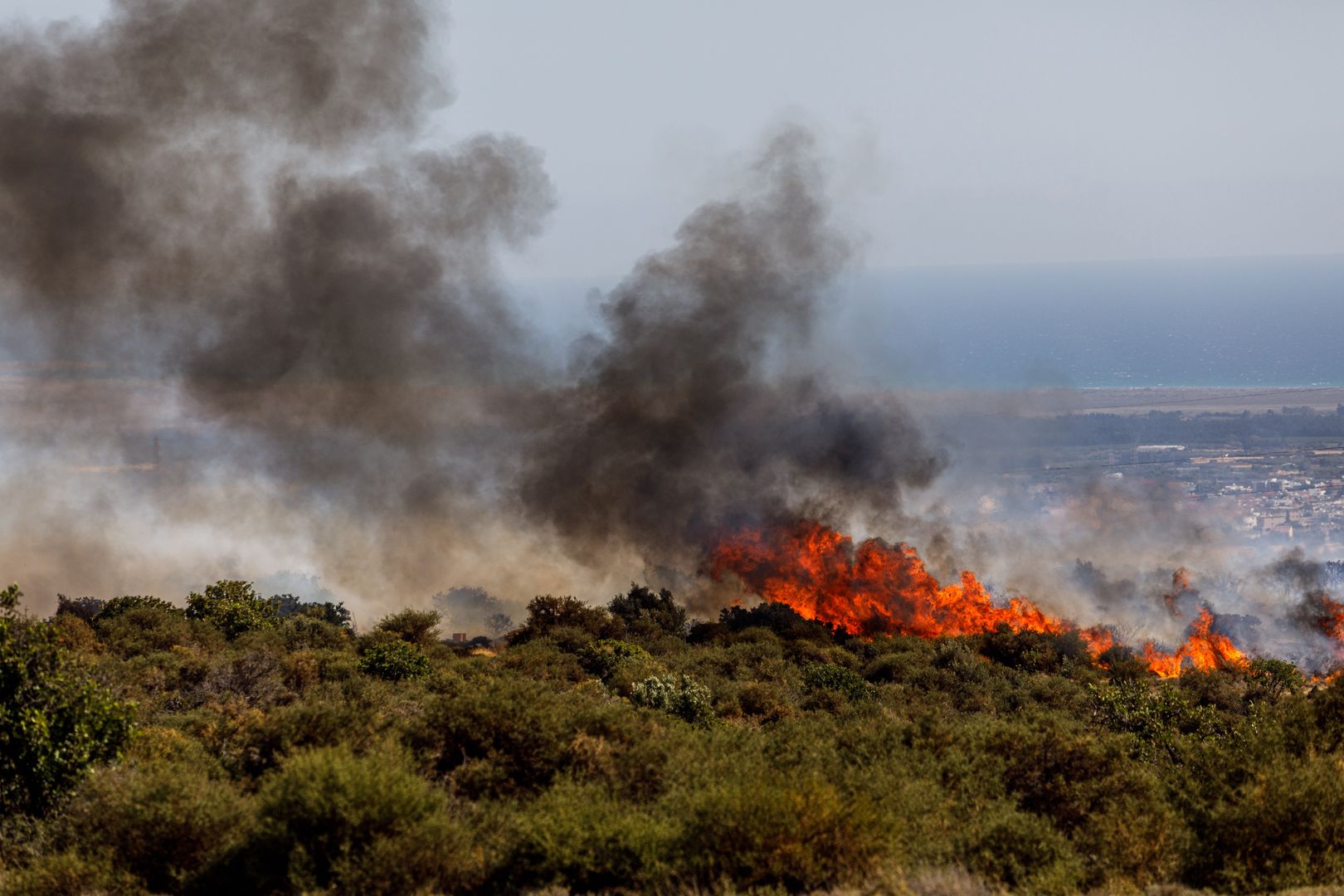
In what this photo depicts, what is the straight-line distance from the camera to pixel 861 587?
50.2 meters

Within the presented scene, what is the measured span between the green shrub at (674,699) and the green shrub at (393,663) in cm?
750

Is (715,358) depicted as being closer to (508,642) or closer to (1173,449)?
(508,642)

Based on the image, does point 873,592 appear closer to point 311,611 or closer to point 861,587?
point 861,587

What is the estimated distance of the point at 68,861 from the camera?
1593cm

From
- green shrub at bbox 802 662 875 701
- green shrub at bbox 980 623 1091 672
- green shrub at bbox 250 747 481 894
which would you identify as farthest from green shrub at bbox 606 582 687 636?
green shrub at bbox 250 747 481 894

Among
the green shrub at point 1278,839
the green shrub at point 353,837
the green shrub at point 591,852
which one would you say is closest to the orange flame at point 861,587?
the green shrub at point 1278,839

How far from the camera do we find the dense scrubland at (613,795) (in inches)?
589

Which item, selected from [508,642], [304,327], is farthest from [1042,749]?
[304,327]

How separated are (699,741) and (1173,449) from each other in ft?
389

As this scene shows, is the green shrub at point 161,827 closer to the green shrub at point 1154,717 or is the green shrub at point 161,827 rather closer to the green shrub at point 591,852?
the green shrub at point 591,852

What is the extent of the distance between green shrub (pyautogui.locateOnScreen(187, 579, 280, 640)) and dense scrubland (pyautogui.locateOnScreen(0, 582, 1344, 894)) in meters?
12.6

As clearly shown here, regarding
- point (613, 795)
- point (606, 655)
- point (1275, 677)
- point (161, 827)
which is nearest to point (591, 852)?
point (613, 795)

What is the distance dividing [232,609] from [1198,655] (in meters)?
40.6

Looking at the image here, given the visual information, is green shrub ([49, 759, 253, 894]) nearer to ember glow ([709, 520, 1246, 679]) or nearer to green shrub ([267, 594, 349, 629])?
green shrub ([267, 594, 349, 629])
